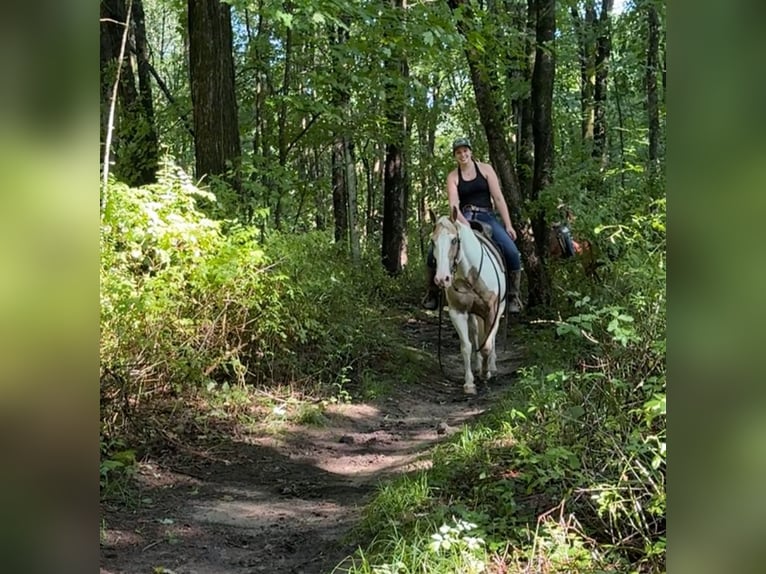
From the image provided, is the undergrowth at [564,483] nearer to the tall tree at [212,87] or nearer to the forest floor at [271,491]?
the forest floor at [271,491]

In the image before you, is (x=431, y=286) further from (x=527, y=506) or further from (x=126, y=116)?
(x=527, y=506)

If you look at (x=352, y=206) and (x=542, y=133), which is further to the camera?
(x=352, y=206)

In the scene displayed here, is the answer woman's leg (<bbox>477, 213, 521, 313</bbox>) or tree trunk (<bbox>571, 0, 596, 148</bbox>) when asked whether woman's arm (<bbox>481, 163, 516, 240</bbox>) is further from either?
tree trunk (<bbox>571, 0, 596, 148</bbox>)

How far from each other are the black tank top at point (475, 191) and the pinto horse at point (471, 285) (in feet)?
1.84

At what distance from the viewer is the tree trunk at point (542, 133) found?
11523 millimetres

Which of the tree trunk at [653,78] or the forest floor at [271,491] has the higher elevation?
the tree trunk at [653,78]

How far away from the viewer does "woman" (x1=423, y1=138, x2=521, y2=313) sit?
8617mm

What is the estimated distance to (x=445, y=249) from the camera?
25.2 ft

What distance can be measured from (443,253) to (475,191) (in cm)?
161

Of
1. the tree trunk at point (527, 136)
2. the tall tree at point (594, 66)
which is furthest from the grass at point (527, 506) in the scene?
the tree trunk at point (527, 136)

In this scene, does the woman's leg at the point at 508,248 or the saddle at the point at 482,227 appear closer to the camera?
the saddle at the point at 482,227

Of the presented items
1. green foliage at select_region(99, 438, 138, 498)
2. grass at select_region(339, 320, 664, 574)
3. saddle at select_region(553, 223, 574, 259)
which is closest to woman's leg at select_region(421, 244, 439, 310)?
saddle at select_region(553, 223, 574, 259)

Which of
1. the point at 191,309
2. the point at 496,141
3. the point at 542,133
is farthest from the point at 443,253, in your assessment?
the point at 542,133
